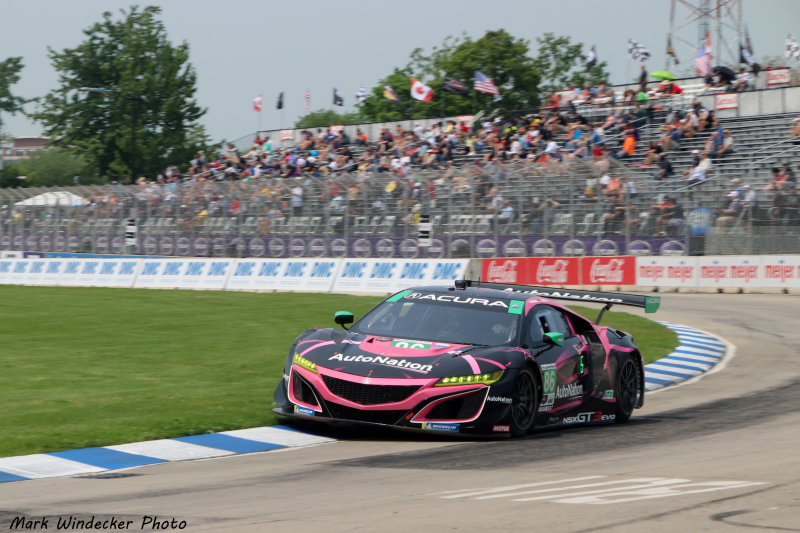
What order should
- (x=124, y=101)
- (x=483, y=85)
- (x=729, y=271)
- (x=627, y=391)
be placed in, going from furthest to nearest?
(x=124, y=101)
(x=483, y=85)
(x=729, y=271)
(x=627, y=391)

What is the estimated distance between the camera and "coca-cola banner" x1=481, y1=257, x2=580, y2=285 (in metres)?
30.7

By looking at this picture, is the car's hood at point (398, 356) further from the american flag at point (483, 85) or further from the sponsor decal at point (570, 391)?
the american flag at point (483, 85)

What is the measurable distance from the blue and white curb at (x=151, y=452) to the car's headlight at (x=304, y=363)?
608 millimetres

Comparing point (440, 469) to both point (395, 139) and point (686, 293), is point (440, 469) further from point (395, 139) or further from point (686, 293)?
point (395, 139)

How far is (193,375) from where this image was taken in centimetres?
1306

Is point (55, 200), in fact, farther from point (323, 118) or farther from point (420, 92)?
point (323, 118)

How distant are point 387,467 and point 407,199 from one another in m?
25.4

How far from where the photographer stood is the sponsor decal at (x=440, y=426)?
29.6 ft

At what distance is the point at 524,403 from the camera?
9531 millimetres

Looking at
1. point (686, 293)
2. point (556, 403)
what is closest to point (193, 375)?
point (556, 403)

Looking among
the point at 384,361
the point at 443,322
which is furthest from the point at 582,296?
the point at 384,361

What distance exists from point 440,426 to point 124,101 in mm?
80826

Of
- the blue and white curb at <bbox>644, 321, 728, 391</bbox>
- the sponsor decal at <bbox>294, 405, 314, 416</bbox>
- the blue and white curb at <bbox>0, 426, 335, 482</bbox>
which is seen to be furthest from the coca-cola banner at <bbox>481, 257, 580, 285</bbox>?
the blue and white curb at <bbox>0, 426, 335, 482</bbox>

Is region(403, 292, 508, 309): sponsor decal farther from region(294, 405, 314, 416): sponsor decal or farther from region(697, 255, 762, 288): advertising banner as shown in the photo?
region(697, 255, 762, 288): advertising banner
